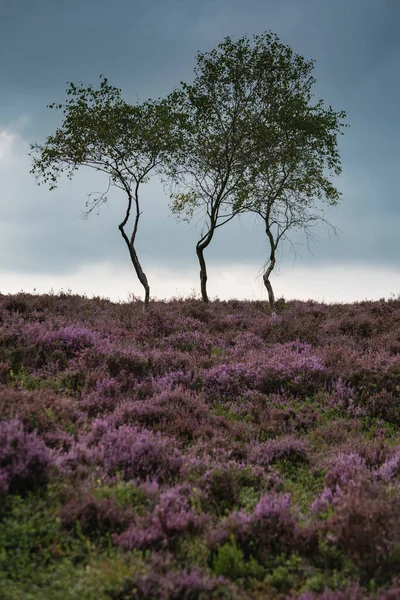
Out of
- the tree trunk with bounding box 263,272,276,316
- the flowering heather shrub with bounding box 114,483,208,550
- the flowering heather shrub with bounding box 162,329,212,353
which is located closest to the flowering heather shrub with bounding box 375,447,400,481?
the flowering heather shrub with bounding box 114,483,208,550

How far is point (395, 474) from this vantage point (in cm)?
763

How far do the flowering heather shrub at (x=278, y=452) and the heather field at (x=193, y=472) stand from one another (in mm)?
25

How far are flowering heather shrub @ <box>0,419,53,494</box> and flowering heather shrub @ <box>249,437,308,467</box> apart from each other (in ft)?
10.7

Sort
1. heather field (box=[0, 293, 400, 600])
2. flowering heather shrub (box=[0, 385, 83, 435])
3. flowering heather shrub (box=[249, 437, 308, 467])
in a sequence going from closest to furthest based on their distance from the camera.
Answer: heather field (box=[0, 293, 400, 600]), flowering heather shrub (box=[0, 385, 83, 435]), flowering heather shrub (box=[249, 437, 308, 467])

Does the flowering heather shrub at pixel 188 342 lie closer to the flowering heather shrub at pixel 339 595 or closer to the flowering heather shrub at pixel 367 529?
the flowering heather shrub at pixel 367 529

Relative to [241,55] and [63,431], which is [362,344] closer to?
[63,431]

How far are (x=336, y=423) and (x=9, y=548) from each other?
6.34 m

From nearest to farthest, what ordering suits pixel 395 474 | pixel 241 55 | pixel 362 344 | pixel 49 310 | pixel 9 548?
1. pixel 9 548
2. pixel 395 474
3. pixel 362 344
4. pixel 49 310
5. pixel 241 55

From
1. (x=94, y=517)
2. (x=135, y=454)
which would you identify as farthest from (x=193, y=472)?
(x=94, y=517)

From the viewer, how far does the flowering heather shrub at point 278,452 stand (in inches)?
314

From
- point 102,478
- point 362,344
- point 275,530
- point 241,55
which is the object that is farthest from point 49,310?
point 241,55

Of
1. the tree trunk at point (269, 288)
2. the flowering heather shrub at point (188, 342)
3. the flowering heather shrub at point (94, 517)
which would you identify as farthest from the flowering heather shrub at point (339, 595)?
the tree trunk at point (269, 288)

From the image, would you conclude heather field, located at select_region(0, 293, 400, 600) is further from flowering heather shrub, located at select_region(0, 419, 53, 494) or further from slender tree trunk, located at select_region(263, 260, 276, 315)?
slender tree trunk, located at select_region(263, 260, 276, 315)

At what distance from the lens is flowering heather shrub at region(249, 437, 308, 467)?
797cm
